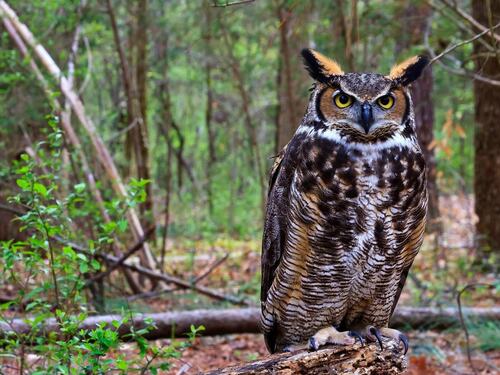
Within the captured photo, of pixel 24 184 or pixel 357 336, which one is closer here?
pixel 24 184

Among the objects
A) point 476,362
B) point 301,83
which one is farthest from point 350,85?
point 301,83

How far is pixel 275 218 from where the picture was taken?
312 cm

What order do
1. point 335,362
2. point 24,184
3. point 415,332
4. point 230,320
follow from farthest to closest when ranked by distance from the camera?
point 415,332 → point 230,320 → point 335,362 → point 24,184

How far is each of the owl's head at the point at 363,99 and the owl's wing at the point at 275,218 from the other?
1.32ft

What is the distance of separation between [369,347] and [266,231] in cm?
77

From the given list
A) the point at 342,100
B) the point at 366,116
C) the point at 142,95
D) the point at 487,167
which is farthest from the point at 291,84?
the point at 366,116

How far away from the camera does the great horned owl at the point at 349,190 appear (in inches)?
107

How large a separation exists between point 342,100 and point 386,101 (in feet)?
0.63

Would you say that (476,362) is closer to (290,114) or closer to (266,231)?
(266,231)

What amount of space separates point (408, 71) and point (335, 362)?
139 centimetres

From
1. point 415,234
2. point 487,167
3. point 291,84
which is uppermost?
point 291,84

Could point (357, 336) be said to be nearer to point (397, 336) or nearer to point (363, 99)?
point (397, 336)

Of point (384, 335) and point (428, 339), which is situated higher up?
point (384, 335)

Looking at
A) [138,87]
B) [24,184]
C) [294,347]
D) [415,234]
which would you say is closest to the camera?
[24,184]
